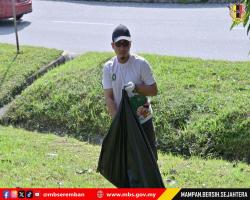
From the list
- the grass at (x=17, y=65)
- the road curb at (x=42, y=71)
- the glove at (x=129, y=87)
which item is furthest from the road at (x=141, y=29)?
the glove at (x=129, y=87)

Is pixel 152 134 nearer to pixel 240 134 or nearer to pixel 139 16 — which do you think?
pixel 240 134

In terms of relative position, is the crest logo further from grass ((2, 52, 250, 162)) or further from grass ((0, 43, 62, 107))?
grass ((0, 43, 62, 107))

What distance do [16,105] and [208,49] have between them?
4526 millimetres

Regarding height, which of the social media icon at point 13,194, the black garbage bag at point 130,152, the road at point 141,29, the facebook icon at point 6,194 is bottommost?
the road at point 141,29

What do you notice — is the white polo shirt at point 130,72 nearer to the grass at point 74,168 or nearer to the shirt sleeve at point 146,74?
the shirt sleeve at point 146,74

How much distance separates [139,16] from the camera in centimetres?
1566

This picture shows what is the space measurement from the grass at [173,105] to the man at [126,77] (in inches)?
92.6

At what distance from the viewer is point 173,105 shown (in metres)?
7.87

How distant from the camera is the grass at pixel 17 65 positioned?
30.9ft

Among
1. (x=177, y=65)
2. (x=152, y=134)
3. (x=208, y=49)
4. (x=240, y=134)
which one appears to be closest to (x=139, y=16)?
(x=208, y=49)

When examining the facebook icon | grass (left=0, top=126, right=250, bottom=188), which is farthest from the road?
the facebook icon

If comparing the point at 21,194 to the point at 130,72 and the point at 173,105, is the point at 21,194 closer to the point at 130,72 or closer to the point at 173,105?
the point at 130,72

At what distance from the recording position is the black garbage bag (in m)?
4.58

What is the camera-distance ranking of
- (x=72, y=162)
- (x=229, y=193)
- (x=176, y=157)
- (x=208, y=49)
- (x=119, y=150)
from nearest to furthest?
(x=119, y=150) → (x=229, y=193) → (x=72, y=162) → (x=176, y=157) → (x=208, y=49)
